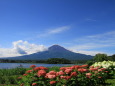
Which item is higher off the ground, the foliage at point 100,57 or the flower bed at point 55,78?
the foliage at point 100,57

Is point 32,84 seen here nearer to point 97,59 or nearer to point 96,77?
point 96,77

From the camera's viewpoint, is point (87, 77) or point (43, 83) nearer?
point (43, 83)

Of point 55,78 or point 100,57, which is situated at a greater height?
point 100,57

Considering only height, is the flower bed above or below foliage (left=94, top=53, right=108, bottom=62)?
below

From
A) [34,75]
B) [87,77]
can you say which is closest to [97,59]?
[87,77]

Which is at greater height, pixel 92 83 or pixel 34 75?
pixel 34 75

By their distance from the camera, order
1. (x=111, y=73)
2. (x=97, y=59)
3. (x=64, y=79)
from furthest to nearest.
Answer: (x=97, y=59) → (x=111, y=73) → (x=64, y=79)

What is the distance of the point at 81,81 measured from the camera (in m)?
8.58

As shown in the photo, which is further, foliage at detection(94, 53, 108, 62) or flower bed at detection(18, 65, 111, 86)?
foliage at detection(94, 53, 108, 62)

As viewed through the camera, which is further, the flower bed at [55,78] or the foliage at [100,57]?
the foliage at [100,57]

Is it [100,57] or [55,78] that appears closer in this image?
[55,78]

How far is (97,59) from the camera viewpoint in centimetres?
2733

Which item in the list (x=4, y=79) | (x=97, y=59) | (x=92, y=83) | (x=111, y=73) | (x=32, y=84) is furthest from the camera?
(x=97, y=59)

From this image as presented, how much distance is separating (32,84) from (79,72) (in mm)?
2666
